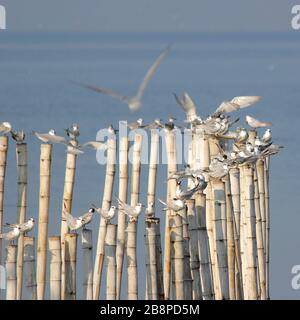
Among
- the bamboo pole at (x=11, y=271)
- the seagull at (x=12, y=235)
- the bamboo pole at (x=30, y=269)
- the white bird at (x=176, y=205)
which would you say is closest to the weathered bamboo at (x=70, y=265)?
the bamboo pole at (x=30, y=269)

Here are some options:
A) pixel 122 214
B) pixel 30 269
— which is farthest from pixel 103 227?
pixel 30 269

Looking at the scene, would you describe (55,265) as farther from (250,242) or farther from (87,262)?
(250,242)

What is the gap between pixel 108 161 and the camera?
26344 millimetres

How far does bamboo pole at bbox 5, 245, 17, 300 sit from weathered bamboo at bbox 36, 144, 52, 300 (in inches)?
41.4

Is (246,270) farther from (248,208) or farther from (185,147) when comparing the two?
(185,147)

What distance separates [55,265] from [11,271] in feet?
1.56

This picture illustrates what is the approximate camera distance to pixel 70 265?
22.9 meters

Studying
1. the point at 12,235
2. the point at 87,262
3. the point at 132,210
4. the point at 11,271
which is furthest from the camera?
the point at 132,210

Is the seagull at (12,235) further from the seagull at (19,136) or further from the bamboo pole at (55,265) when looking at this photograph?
the seagull at (19,136)

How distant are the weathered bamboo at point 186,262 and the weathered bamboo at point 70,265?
1.23 m

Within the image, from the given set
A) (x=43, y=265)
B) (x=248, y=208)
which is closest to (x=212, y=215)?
(x=248, y=208)

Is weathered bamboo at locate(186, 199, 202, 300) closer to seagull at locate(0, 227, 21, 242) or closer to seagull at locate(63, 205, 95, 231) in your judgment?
seagull at locate(63, 205, 95, 231)
